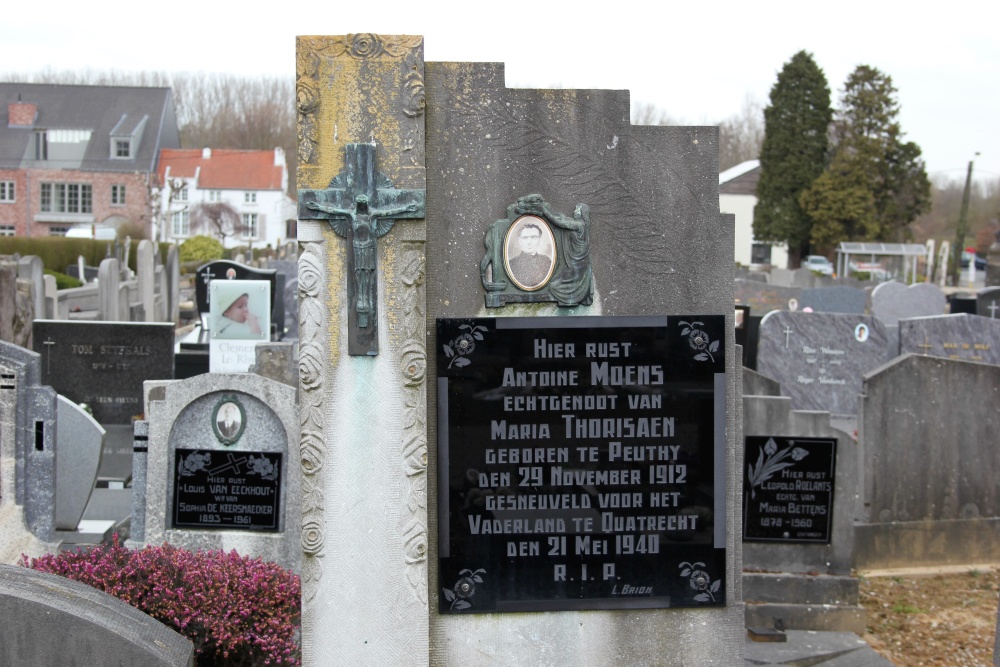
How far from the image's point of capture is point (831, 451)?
7.26 metres

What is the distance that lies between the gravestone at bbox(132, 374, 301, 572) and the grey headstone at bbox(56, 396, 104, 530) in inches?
36.5

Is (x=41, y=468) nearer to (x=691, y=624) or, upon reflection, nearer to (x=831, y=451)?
(x=691, y=624)

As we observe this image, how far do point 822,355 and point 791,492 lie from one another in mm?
6283

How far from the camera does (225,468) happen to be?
6.71 metres

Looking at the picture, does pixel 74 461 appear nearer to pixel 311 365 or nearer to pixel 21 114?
pixel 311 365

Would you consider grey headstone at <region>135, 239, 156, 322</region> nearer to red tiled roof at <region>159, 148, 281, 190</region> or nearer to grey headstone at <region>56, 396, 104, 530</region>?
grey headstone at <region>56, 396, 104, 530</region>

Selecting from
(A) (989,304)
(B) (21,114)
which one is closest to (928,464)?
Answer: (A) (989,304)

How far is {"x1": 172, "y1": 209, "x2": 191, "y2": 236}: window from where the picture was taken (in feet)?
211

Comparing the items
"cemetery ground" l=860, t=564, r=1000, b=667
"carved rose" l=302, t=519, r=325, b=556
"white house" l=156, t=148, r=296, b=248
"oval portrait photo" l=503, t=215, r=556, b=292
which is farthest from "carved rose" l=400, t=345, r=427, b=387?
"white house" l=156, t=148, r=296, b=248

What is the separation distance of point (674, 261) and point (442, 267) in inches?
36.4

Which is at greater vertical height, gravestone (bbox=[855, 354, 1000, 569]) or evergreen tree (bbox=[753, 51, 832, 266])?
A: evergreen tree (bbox=[753, 51, 832, 266])

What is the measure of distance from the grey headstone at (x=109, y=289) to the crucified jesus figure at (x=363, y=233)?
16.3 m

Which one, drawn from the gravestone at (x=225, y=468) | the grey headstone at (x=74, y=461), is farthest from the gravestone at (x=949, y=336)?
the grey headstone at (x=74, y=461)

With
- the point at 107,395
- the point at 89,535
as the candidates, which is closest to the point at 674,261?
the point at 89,535
